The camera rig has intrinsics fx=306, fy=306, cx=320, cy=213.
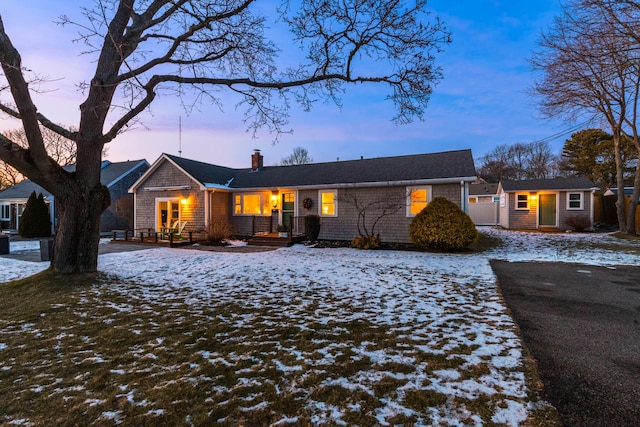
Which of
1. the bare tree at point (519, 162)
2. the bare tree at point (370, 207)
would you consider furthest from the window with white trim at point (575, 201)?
the bare tree at point (519, 162)

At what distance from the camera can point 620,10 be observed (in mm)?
10828

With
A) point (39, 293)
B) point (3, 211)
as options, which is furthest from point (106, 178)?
point (39, 293)

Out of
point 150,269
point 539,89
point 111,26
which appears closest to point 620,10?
point 539,89

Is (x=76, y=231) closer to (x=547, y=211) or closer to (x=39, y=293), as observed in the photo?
(x=39, y=293)

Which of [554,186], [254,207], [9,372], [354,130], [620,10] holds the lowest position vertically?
[9,372]

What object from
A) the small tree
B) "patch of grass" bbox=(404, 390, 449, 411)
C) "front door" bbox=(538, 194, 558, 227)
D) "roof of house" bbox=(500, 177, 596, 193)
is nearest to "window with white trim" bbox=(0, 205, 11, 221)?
the small tree

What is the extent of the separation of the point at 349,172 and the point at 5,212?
26736mm

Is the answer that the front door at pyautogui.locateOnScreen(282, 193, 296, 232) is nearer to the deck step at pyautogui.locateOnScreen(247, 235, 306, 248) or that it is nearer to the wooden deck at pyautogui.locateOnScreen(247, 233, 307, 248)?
the wooden deck at pyautogui.locateOnScreen(247, 233, 307, 248)

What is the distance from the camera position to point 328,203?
14344mm

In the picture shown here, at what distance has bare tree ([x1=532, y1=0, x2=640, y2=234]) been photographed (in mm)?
11500

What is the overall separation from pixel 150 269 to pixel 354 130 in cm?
1447

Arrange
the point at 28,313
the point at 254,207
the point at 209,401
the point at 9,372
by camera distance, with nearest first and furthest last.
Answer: the point at 209,401
the point at 9,372
the point at 28,313
the point at 254,207

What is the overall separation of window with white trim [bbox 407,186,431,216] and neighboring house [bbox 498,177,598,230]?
10.3 metres

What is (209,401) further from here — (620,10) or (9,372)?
Answer: (620,10)
